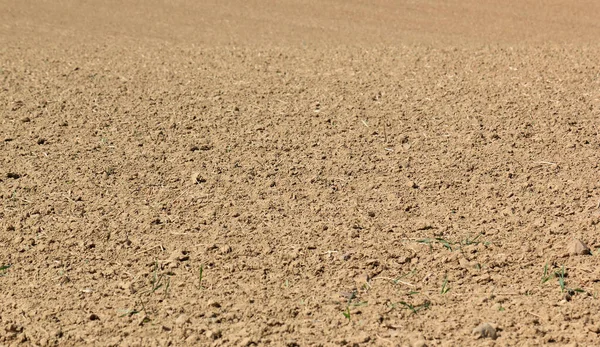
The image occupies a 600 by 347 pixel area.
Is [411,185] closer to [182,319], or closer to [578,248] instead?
[578,248]

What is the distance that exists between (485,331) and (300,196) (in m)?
1.64

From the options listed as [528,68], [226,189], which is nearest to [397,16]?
[528,68]

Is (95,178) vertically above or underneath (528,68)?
underneath

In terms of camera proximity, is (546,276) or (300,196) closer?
(546,276)

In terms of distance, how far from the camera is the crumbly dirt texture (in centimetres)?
340

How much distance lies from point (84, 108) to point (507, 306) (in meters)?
3.72

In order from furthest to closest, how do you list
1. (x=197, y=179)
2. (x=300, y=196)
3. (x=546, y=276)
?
(x=197, y=179) < (x=300, y=196) < (x=546, y=276)

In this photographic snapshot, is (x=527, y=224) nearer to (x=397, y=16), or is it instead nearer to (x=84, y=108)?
(x=84, y=108)

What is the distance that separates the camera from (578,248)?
149 inches

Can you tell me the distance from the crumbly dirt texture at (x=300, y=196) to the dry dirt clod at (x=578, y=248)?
0.03 ft

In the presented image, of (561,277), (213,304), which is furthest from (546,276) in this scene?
(213,304)

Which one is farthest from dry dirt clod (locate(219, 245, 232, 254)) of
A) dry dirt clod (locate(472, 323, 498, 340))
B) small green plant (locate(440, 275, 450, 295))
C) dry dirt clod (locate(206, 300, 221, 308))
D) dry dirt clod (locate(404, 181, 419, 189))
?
dry dirt clod (locate(472, 323, 498, 340))

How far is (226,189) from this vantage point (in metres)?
4.68

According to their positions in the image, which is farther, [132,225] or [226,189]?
[226,189]
